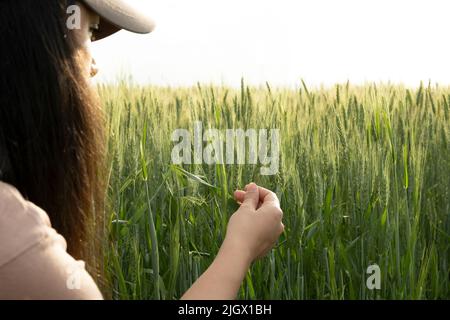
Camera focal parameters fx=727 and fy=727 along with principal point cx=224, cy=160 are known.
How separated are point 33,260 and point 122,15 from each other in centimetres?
46

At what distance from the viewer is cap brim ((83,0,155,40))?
1.00 metres

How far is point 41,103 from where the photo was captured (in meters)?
0.85

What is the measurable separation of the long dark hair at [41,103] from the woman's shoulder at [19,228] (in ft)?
0.41

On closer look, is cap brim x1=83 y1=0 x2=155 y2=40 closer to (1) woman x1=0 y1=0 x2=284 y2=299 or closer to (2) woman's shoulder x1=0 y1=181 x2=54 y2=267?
(1) woman x1=0 y1=0 x2=284 y2=299

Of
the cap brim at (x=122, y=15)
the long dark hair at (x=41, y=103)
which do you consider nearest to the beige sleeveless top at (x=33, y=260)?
the long dark hair at (x=41, y=103)

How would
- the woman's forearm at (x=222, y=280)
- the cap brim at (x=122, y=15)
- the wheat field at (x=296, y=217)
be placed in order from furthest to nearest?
the wheat field at (x=296, y=217)
the cap brim at (x=122, y=15)
the woman's forearm at (x=222, y=280)

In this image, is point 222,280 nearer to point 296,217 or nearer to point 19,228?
point 19,228

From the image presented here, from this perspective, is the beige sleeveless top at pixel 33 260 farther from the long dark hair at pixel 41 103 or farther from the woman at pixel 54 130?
the long dark hair at pixel 41 103

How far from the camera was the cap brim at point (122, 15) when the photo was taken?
100 cm

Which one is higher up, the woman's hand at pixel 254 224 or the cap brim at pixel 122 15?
the cap brim at pixel 122 15

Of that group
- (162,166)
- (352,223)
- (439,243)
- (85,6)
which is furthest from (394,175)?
(85,6)

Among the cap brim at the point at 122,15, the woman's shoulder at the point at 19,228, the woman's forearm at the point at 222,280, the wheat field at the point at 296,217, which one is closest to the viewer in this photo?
the woman's shoulder at the point at 19,228

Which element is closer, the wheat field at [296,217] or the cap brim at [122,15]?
the cap brim at [122,15]
